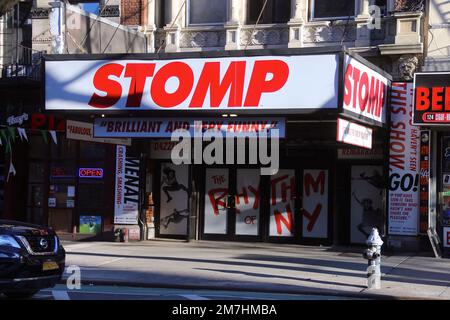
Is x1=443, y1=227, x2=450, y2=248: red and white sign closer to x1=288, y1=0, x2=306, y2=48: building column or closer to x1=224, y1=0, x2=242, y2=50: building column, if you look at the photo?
x1=288, y1=0, x2=306, y2=48: building column

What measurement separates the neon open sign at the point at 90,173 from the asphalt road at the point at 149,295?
25.2 ft

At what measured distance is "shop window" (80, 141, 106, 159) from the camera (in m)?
18.8

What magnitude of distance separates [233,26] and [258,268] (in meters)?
7.28

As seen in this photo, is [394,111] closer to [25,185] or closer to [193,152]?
[193,152]

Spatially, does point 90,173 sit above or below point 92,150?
below

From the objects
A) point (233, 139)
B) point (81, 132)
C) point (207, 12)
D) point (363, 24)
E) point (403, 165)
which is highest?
point (207, 12)

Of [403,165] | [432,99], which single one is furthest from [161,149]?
[432,99]

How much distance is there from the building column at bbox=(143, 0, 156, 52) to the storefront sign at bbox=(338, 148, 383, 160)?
19.8 ft

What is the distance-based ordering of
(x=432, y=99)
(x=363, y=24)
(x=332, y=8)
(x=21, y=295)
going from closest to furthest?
(x=21, y=295), (x=432, y=99), (x=363, y=24), (x=332, y=8)

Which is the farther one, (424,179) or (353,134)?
(424,179)

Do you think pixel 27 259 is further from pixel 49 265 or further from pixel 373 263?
pixel 373 263

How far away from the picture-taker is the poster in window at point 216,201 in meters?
18.6

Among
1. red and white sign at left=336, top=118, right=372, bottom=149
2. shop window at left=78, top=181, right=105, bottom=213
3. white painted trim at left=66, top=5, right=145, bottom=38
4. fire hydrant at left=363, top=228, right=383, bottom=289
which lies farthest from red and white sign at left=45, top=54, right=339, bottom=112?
shop window at left=78, top=181, right=105, bottom=213

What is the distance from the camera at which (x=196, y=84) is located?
46.3 feet
